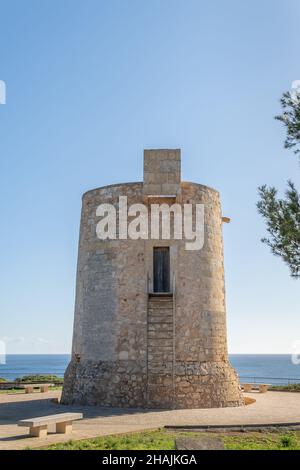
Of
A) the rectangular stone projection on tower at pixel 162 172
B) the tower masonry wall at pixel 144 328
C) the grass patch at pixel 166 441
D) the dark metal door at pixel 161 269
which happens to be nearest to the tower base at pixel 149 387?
the tower masonry wall at pixel 144 328

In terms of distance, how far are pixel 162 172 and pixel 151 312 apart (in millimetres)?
4883

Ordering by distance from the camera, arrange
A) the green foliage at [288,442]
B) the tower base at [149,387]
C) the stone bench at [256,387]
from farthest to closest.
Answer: the stone bench at [256,387] < the tower base at [149,387] < the green foliage at [288,442]

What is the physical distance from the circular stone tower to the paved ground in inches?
33.4

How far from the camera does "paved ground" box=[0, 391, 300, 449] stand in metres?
10.4

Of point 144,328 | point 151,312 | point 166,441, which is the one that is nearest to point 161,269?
point 151,312

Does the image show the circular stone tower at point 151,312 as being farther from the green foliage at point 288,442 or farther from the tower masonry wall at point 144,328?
the green foliage at point 288,442

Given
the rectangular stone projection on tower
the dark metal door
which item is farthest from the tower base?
the rectangular stone projection on tower

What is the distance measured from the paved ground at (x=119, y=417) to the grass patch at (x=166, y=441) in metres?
0.61

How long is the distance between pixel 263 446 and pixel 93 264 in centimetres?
938

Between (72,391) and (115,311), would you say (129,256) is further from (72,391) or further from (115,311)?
(72,391)

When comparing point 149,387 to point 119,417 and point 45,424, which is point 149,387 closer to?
point 119,417

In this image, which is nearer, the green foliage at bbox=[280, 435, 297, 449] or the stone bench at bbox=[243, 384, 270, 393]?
the green foliage at bbox=[280, 435, 297, 449]

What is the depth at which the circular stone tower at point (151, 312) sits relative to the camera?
1592cm

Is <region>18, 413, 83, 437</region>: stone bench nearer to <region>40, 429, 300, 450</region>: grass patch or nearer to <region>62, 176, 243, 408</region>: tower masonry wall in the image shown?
<region>40, 429, 300, 450</region>: grass patch
